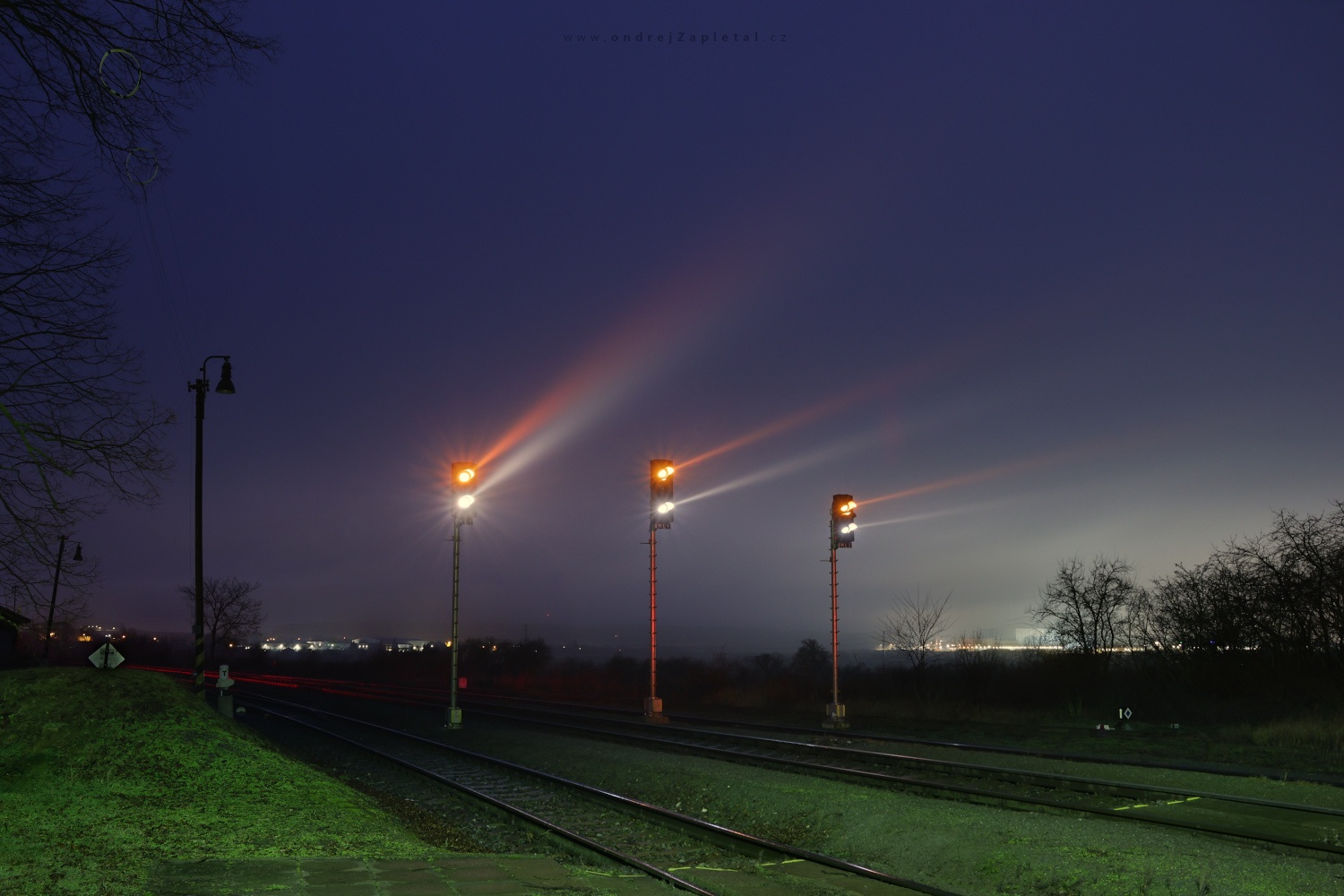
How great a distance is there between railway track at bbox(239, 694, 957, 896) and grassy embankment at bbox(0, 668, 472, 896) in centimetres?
184

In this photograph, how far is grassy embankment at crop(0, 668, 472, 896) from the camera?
30.1 feet

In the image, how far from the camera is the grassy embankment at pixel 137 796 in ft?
30.1

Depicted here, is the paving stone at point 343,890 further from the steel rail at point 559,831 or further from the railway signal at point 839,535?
the railway signal at point 839,535

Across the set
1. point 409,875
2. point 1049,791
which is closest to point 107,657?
point 409,875

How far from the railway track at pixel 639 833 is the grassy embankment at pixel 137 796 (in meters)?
1.84

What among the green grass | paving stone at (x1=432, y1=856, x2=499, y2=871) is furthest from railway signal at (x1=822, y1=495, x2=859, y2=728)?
paving stone at (x1=432, y1=856, x2=499, y2=871)

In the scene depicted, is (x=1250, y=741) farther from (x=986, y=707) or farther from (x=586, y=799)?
(x=586, y=799)

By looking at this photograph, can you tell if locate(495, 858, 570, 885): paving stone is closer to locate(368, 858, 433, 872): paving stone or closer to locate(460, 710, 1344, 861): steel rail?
locate(368, 858, 433, 872): paving stone

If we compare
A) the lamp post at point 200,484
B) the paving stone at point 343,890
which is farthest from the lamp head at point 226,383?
the paving stone at point 343,890

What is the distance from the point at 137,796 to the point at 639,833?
22.0 ft

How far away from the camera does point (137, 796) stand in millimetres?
12273

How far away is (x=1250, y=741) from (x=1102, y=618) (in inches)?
764

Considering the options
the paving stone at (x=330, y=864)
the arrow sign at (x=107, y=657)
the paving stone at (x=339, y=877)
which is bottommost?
the paving stone at (x=330, y=864)

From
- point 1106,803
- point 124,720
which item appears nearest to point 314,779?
point 124,720
